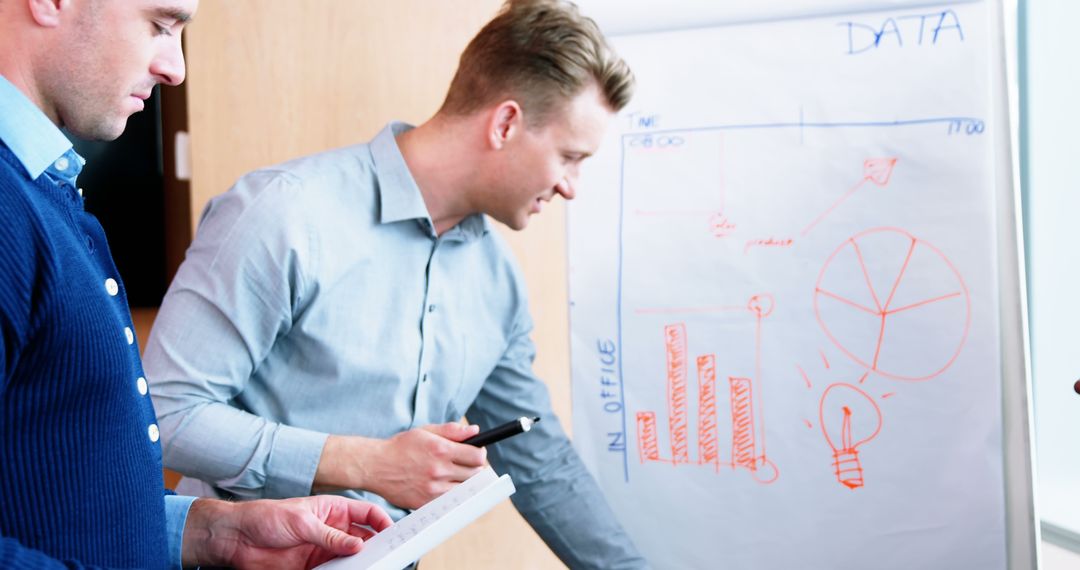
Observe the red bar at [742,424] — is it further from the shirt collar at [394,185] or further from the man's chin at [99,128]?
the man's chin at [99,128]

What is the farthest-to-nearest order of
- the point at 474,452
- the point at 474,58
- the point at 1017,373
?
the point at 474,58
the point at 1017,373
the point at 474,452

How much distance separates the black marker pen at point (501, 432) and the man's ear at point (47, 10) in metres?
0.66

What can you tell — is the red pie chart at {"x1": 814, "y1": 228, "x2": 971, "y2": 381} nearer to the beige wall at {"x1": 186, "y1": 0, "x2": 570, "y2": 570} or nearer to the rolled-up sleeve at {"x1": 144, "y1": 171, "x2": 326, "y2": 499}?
the beige wall at {"x1": 186, "y1": 0, "x2": 570, "y2": 570}

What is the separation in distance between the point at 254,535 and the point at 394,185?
2.03ft

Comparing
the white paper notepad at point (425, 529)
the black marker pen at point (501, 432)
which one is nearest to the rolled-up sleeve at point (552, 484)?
the black marker pen at point (501, 432)

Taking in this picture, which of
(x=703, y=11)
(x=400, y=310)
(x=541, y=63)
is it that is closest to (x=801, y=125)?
(x=703, y=11)

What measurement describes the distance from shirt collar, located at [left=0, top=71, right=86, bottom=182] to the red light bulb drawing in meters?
1.17

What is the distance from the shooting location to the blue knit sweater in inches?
24.8

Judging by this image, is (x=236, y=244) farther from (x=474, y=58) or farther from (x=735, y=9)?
(x=735, y=9)

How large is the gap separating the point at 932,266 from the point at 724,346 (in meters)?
0.34

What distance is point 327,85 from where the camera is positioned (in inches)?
73.0

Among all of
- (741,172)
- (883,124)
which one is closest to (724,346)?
(741,172)

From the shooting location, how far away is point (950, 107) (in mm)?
1444

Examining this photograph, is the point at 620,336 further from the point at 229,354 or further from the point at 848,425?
the point at 229,354
